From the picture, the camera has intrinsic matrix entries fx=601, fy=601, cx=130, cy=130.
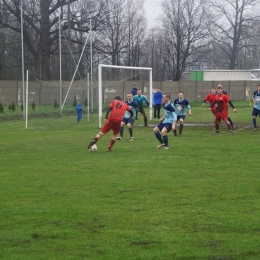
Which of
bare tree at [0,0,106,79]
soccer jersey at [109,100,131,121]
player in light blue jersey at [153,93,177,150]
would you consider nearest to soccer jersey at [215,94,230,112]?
player in light blue jersey at [153,93,177,150]

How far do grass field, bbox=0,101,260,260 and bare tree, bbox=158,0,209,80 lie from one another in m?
49.8

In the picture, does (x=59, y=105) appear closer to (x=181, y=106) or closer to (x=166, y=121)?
(x=181, y=106)

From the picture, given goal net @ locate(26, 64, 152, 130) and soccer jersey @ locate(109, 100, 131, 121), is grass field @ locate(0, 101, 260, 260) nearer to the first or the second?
soccer jersey @ locate(109, 100, 131, 121)

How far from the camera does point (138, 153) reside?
17766 mm

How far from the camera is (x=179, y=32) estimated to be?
222 ft

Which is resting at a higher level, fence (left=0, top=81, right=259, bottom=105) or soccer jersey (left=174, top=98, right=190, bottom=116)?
fence (left=0, top=81, right=259, bottom=105)

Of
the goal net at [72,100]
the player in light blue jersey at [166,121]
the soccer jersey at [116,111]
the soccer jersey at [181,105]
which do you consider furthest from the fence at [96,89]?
the soccer jersey at [116,111]

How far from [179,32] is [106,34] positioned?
1245 cm

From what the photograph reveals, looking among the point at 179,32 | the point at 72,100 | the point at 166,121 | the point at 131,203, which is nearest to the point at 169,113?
the point at 166,121

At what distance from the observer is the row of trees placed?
168 ft

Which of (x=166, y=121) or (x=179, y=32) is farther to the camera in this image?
(x=179, y=32)

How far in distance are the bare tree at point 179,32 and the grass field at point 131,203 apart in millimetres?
49836

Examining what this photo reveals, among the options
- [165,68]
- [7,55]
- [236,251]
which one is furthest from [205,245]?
[165,68]

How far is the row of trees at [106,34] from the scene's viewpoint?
51062 mm
